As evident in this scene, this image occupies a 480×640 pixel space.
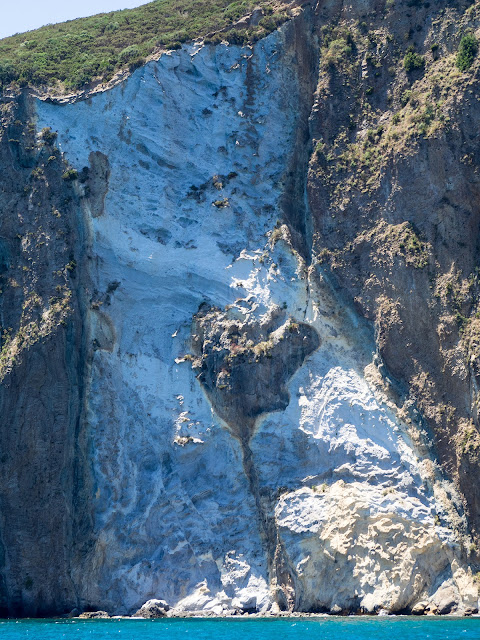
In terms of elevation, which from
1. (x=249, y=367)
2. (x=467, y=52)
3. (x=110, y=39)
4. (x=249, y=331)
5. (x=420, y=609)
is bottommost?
(x=420, y=609)

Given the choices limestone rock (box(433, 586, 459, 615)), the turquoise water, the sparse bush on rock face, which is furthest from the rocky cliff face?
the turquoise water

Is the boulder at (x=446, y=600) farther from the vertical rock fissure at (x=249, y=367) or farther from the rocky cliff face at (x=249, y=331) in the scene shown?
the vertical rock fissure at (x=249, y=367)

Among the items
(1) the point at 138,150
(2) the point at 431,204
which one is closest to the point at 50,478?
(1) the point at 138,150

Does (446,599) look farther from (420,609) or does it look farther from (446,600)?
(420,609)

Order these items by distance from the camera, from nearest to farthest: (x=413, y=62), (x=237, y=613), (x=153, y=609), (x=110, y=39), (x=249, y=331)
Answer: (x=237, y=613)
(x=153, y=609)
(x=249, y=331)
(x=413, y=62)
(x=110, y=39)

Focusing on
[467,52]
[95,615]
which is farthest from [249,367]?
[467,52]

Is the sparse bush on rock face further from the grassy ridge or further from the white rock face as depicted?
the grassy ridge

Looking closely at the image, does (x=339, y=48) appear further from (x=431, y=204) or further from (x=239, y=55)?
(x=431, y=204)
